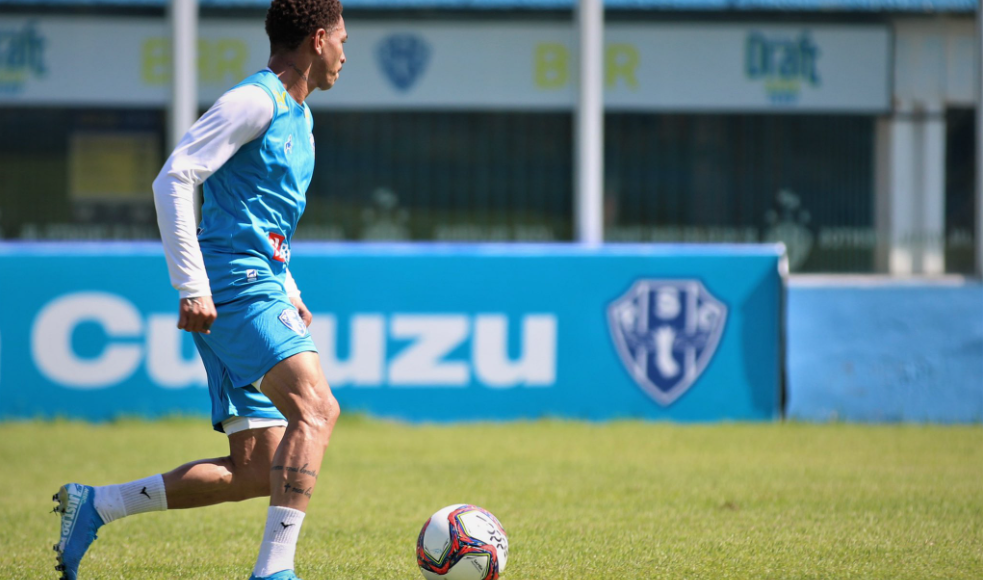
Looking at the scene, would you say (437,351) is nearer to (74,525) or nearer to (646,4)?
(646,4)

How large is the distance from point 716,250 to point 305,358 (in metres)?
6.07

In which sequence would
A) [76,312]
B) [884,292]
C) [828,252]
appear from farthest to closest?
[828,252]
[884,292]
[76,312]

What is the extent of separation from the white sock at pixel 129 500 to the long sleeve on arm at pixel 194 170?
0.85 m

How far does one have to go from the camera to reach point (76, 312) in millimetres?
8703

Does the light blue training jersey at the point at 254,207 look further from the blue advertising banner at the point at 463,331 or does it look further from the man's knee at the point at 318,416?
the blue advertising banner at the point at 463,331

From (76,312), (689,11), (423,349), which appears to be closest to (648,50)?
(689,11)

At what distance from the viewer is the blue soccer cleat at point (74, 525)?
3.69 meters

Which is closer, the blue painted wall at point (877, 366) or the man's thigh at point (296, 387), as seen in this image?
the man's thigh at point (296, 387)

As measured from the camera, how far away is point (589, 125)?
980cm

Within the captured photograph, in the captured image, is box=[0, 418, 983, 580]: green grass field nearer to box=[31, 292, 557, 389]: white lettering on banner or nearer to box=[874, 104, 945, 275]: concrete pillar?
box=[31, 292, 557, 389]: white lettering on banner

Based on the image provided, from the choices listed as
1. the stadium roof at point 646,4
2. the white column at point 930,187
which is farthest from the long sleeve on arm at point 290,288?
the white column at point 930,187

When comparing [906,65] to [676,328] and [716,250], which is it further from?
[676,328]

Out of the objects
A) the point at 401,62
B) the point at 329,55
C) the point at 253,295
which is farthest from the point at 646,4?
the point at 253,295

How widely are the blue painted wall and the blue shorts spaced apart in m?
6.26
